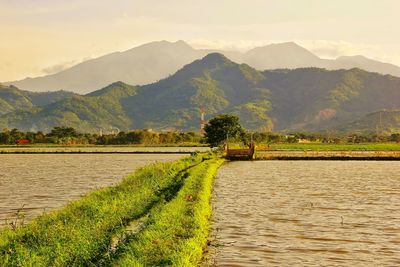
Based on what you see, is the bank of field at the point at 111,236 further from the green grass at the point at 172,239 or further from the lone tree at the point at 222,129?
the lone tree at the point at 222,129

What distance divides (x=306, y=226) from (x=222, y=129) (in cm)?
9634

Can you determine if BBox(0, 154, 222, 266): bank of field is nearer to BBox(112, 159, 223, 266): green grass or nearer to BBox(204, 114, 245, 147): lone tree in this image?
BBox(112, 159, 223, 266): green grass

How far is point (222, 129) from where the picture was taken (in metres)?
122

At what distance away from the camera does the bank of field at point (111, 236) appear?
675 inches

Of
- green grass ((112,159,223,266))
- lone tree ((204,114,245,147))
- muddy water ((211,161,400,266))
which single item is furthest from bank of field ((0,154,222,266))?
lone tree ((204,114,245,147))

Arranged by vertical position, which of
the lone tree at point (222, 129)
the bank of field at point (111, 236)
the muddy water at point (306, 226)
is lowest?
the muddy water at point (306, 226)

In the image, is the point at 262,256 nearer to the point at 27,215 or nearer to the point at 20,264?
the point at 20,264

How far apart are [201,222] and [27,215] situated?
37.1ft

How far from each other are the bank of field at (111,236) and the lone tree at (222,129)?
88301mm

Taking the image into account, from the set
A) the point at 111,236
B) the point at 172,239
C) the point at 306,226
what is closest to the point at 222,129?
the point at 306,226

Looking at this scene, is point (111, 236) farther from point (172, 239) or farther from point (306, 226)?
point (306, 226)

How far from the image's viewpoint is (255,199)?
122ft

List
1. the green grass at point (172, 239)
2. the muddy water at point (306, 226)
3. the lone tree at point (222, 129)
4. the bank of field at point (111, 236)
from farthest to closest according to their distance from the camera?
the lone tree at point (222, 129) < the muddy water at point (306, 226) < the bank of field at point (111, 236) < the green grass at point (172, 239)

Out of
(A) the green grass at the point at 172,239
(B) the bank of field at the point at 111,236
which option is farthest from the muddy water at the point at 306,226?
(B) the bank of field at the point at 111,236
